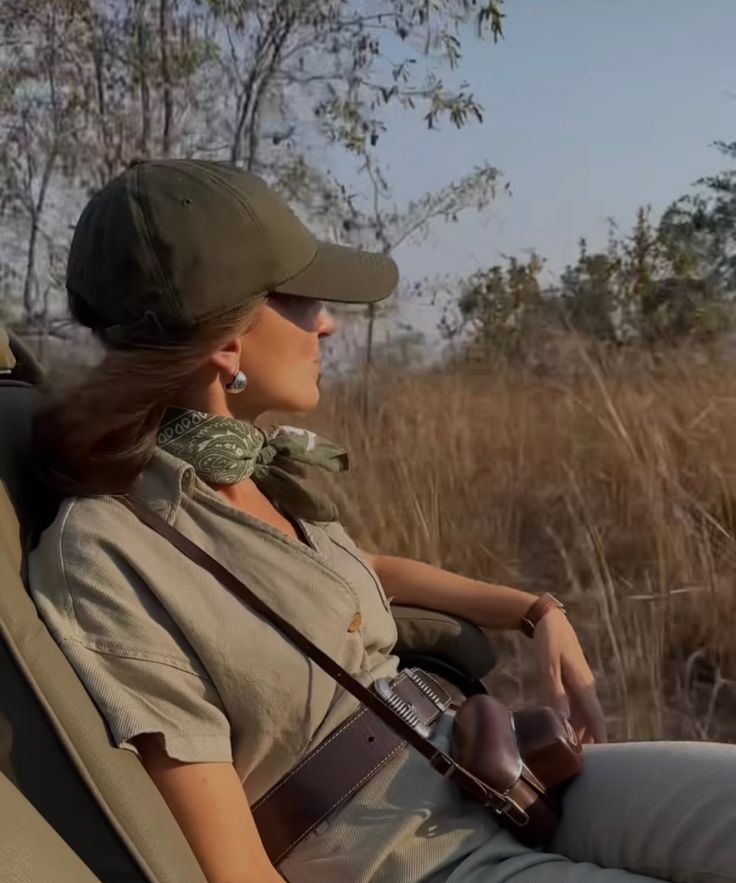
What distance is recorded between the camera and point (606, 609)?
8.30ft

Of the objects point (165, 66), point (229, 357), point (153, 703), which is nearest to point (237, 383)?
point (229, 357)

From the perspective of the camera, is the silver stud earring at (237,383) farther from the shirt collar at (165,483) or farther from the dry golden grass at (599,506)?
the dry golden grass at (599,506)

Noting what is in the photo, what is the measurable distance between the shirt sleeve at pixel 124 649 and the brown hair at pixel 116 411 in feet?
0.24

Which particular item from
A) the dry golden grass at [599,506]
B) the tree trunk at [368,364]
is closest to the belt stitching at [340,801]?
the dry golden grass at [599,506]

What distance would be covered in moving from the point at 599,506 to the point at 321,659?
6.51ft

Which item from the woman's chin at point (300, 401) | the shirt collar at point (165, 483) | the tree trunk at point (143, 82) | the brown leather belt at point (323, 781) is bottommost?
the brown leather belt at point (323, 781)

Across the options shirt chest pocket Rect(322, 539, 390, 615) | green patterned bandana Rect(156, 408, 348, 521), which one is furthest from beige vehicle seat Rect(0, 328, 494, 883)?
shirt chest pocket Rect(322, 539, 390, 615)

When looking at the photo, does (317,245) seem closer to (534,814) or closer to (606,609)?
(534,814)

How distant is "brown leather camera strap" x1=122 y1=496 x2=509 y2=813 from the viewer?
1.18m

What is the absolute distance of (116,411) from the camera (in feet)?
3.87

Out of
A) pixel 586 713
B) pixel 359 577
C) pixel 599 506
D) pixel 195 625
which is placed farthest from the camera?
pixel 599 506

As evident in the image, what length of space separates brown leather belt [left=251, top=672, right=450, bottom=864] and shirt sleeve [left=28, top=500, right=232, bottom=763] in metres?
0.10

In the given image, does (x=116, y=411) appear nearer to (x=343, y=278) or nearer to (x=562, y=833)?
(x=343, y=278)

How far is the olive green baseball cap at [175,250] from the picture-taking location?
3.81 feet
